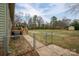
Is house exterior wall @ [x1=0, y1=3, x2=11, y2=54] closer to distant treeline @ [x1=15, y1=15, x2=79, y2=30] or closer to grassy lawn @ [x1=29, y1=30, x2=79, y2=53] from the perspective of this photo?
distant treeline @ [x1=15, y1=15, x2=79, y2=30]

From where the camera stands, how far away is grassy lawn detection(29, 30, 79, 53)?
197cm

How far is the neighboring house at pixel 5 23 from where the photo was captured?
1.95 meters

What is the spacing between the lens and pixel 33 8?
199 centimetres

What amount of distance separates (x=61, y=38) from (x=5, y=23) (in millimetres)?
674

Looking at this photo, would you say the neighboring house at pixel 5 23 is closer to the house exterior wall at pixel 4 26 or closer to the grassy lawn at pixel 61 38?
the house exterior wall at pixel 4 26

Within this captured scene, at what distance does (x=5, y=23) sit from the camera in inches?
76.7

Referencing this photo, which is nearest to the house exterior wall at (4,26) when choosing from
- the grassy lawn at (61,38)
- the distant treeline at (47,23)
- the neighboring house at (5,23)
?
the neighboring house at (5,23)

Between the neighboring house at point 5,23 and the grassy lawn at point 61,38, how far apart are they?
27 cm

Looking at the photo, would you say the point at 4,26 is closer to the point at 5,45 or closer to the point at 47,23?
the point at 5,45

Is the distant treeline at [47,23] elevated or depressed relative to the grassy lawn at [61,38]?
elevated

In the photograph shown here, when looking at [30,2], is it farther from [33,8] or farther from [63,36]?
[63,36]

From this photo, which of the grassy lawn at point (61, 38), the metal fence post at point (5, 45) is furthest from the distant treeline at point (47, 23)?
the metal fence post at point (5, 45)

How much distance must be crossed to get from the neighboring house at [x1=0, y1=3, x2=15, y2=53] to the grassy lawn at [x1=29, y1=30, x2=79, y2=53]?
0.27 m

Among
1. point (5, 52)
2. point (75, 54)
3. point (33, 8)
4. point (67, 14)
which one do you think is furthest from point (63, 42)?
point (5, 52)
